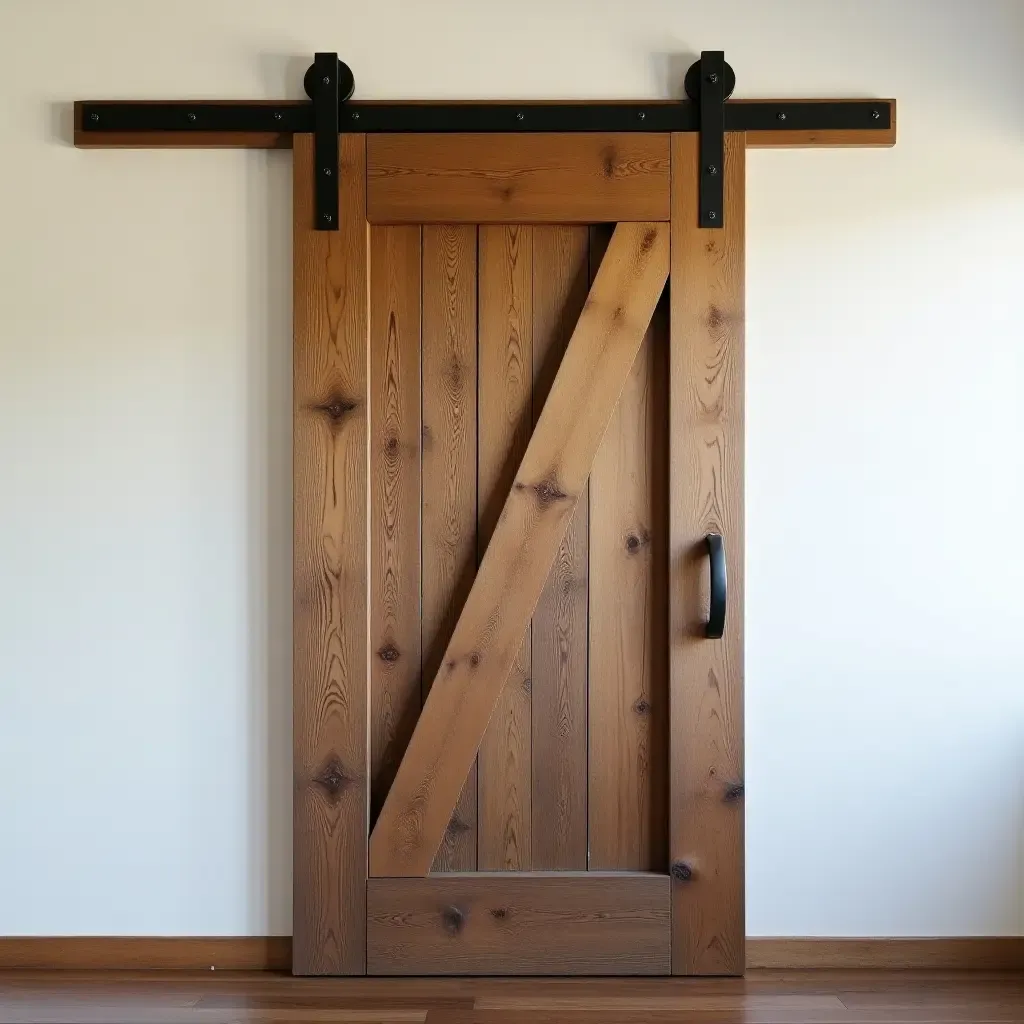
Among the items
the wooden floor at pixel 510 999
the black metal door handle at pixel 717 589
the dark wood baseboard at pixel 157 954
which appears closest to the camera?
the wooden floor at pixel 510 999

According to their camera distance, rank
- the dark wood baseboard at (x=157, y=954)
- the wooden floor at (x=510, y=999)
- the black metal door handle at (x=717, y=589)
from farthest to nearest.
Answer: the dark wood baseboard at (x=157, y=954) → the black metal door handle at (x=717, y=589) → the wooden floor at (x=510, y=999)

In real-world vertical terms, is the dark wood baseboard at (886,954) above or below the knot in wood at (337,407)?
below

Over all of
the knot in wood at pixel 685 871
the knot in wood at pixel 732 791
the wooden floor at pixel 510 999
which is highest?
the knot in wood at pixel 732 791

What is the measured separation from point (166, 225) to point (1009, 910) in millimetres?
2465

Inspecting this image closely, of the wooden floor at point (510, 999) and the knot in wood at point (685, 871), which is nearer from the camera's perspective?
the wooden floor at point (510, 999)

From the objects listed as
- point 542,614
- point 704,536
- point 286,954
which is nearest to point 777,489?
point 704,536

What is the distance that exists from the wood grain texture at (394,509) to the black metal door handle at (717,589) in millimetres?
654

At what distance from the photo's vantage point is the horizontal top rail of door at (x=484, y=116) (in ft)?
7.25

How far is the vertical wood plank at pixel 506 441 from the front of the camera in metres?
A: 2.25

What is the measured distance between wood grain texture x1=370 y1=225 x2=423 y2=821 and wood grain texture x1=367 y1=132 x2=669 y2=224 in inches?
3.9

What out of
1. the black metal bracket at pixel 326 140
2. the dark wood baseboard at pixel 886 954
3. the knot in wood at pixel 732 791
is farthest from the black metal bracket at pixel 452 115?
the dark wood baseboard at pixel 886 954

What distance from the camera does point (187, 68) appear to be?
2.26 metres

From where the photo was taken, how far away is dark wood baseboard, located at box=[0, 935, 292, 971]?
224cm

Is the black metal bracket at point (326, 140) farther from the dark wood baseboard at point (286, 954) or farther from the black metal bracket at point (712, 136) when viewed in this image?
the dark wood baseboard at point (286, 954)
